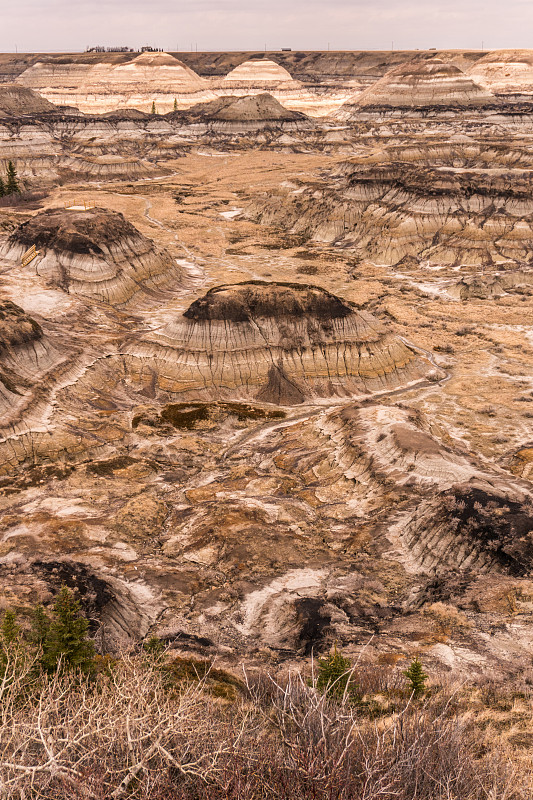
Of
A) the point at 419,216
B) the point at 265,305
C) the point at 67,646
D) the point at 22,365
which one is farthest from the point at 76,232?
the point at 67,646

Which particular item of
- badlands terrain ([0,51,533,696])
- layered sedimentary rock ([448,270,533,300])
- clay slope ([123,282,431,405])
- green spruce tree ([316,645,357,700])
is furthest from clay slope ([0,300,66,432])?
layered sedimentary rock ([448,270,533,300])

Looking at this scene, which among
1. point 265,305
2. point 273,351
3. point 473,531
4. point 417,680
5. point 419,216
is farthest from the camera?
point 419,216

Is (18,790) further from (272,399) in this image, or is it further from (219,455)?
(272,399)

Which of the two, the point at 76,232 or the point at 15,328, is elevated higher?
the point at 76,232

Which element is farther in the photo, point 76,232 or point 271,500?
point 76,232

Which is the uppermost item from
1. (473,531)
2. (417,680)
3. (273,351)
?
(417,680)

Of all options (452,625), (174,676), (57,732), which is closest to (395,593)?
(452,625)

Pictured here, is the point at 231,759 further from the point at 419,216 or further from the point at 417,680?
the point at 419,216
